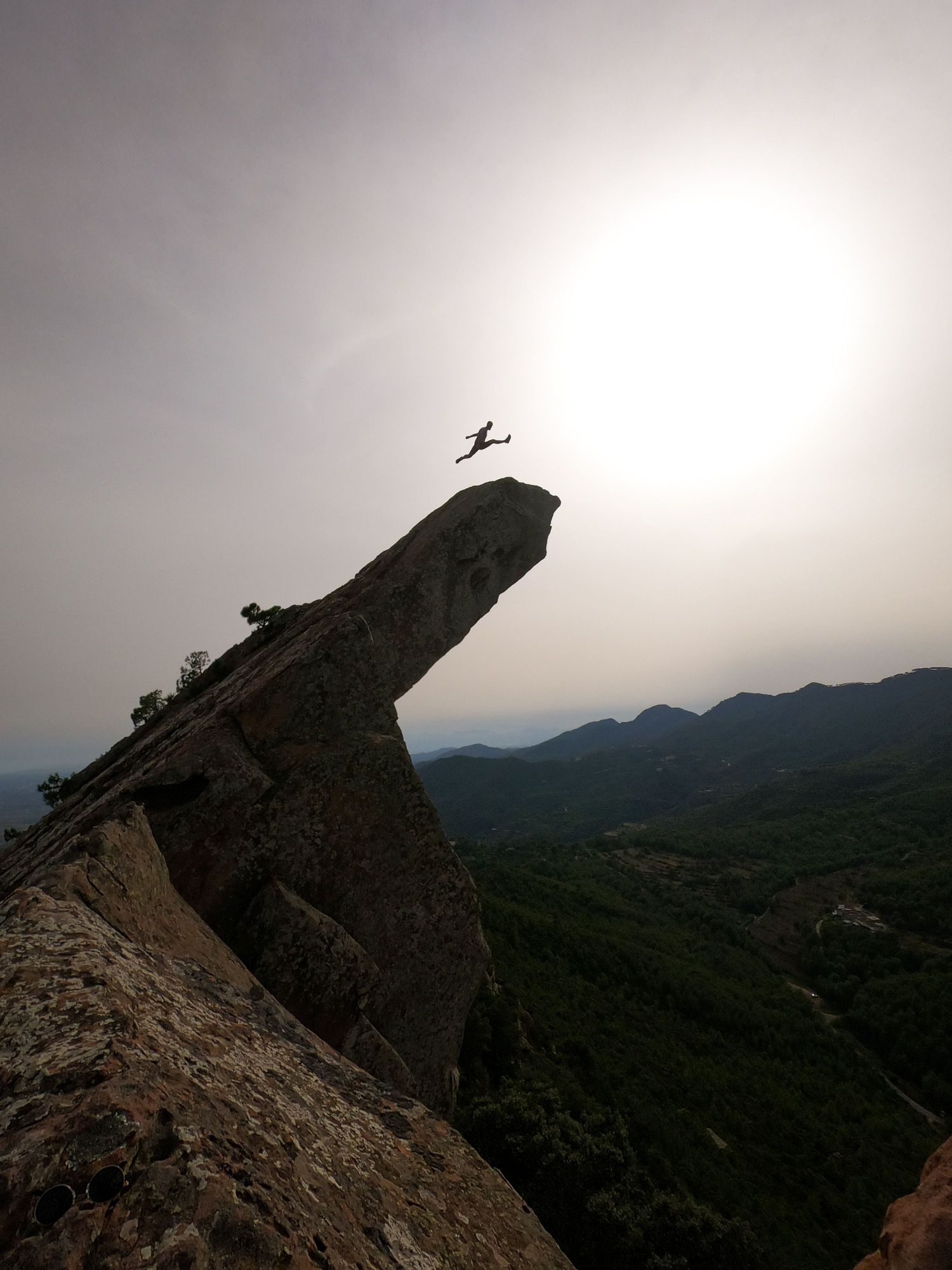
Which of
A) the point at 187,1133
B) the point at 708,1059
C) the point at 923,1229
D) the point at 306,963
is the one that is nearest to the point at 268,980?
the point at 306,963

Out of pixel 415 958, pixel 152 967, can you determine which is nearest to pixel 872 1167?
pixel 415 958

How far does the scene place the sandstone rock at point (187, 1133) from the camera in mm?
3475

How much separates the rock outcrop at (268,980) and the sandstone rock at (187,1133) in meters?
0.02

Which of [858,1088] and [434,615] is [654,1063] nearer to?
[858,1088]

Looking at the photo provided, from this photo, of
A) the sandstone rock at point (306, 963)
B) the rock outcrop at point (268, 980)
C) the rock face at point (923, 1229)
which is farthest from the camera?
the sandstone rock at point (306, 963)

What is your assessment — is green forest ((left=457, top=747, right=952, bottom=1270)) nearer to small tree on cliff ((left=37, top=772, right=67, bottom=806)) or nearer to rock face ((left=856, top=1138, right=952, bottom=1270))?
rock face ((left=856, top=1138, right=952, bottom=1270))

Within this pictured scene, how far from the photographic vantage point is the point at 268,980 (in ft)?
37.7

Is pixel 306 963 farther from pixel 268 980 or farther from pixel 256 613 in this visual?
pixel 256 613

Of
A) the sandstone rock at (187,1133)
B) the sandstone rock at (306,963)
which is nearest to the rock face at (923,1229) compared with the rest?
the sandstone rock at (187,1133)

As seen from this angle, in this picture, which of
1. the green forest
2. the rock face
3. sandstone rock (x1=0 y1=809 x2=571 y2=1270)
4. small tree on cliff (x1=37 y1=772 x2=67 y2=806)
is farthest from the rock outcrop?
small tree on cliff (x1=37 y1=772 x2=67 y2=806)

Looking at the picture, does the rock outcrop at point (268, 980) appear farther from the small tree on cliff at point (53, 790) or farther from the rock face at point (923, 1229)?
the small tree on cliff at point (53, 790)

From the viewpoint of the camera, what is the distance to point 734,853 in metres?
114

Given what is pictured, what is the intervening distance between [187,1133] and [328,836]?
10420mm

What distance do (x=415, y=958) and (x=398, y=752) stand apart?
5.65 metres
